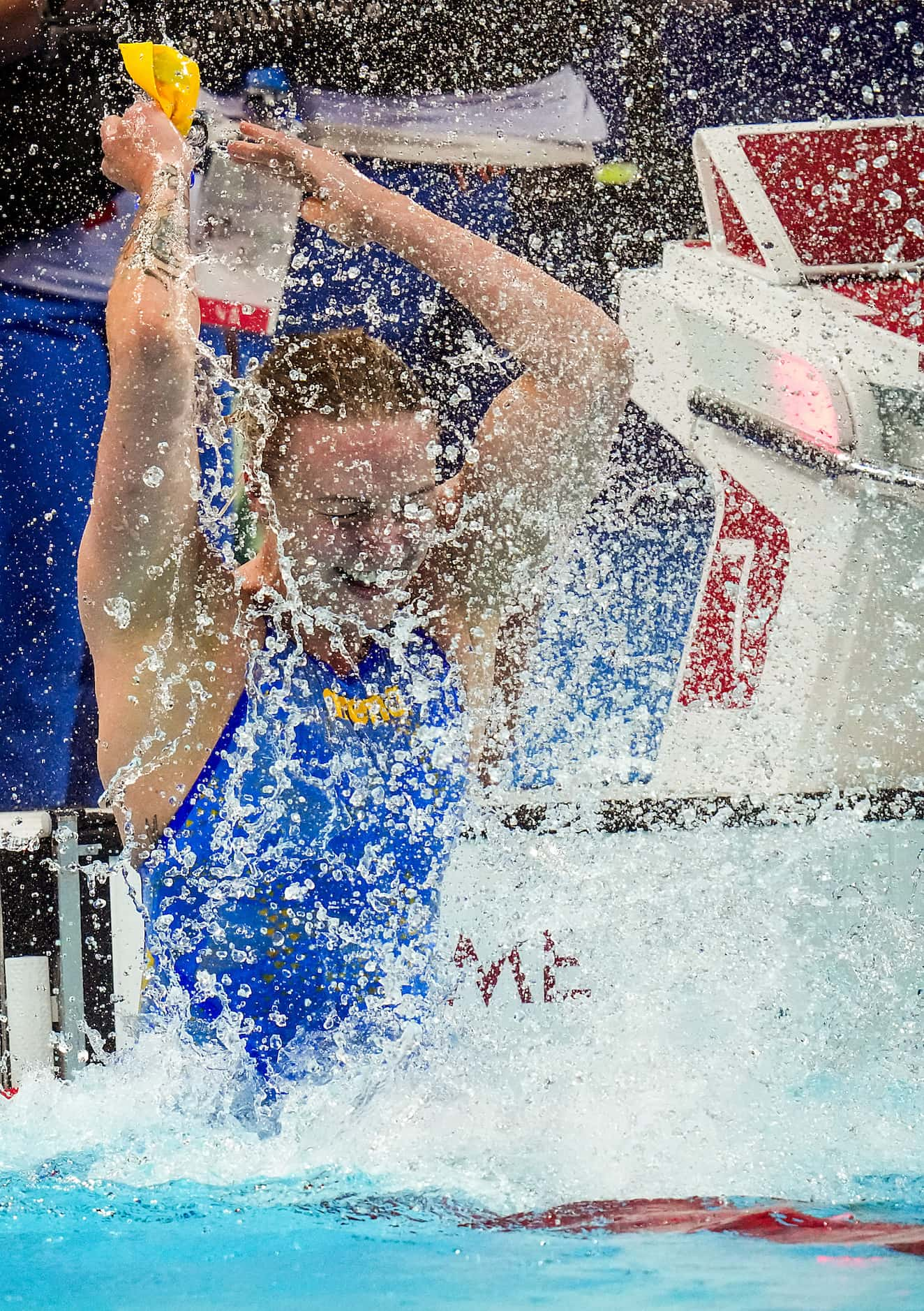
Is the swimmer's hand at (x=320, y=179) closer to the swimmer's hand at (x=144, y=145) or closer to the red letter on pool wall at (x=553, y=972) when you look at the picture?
the swimmer's hand at (x=144, y=145)

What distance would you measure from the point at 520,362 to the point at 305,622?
1.59ft

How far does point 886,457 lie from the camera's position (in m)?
1.37

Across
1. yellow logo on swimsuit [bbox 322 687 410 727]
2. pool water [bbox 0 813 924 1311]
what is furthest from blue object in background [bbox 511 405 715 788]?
yellow logo on swimsuit [bbox 322 687 410 727]

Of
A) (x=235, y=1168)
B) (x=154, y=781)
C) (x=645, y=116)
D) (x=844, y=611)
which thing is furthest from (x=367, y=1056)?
(x=645, y=116)

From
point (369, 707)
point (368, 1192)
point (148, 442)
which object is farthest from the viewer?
point (368, 1192)

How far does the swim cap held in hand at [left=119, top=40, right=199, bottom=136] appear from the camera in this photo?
1.23 m

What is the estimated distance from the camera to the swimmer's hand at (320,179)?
1355 millimetres

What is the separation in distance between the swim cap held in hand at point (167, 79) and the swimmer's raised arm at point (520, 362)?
0.39 ft

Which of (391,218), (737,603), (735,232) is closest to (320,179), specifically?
(391,218)

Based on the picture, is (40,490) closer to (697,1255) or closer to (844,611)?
(844,611)

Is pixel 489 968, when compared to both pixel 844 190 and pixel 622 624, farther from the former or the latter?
pixel 844 190

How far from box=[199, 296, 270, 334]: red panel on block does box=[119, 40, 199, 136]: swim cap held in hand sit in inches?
8.9

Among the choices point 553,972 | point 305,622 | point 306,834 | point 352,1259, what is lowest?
point 352,1259

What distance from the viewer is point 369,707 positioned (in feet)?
4.12
